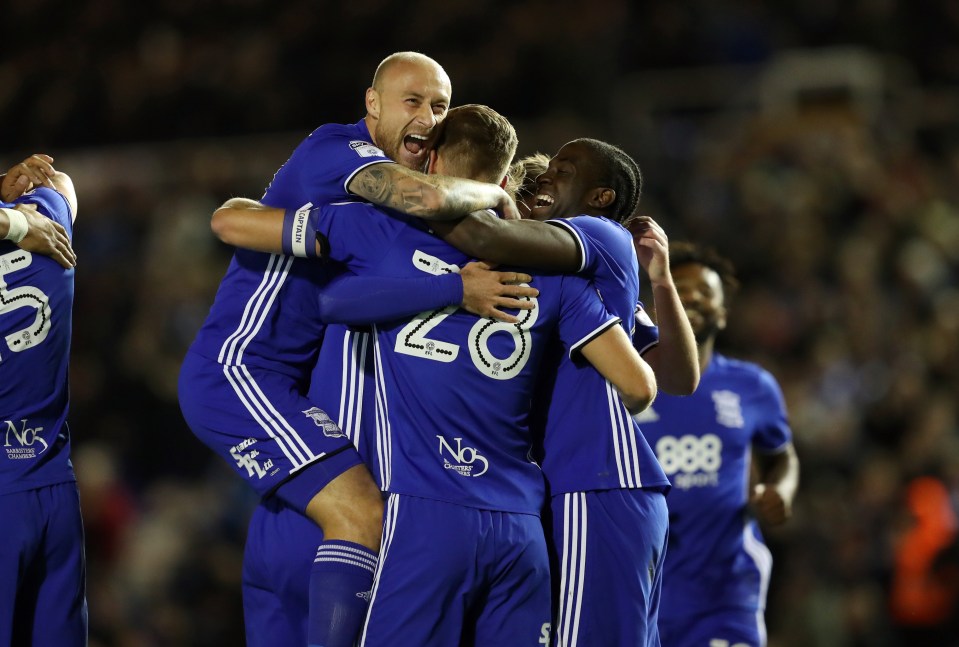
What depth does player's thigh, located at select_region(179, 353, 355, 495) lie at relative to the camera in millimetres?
4434

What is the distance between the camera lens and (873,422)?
948 centimetres

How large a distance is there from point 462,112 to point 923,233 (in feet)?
23.3

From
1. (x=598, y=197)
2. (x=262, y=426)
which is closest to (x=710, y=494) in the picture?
(x=598, y=197)

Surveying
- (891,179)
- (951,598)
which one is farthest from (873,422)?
(891,179)

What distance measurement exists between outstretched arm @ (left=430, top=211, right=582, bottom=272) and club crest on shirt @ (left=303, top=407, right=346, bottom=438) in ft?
2.68

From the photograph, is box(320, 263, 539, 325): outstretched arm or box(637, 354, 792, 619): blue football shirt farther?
box(637, 354, 792, 619): blue football shirt

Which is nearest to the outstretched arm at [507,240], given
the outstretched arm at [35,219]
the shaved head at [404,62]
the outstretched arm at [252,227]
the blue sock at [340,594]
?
the outstretched arm at [252,227]

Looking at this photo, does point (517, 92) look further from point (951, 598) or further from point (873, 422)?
point (951, 598)

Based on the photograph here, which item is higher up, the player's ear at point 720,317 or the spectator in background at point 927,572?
the player's ear at point 720,317

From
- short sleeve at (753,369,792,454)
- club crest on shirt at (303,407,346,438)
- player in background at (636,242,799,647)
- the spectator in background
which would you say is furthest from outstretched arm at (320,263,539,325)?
the spectator in background

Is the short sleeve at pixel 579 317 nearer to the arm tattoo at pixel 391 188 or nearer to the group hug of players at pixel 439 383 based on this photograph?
the group hug of players at pixel 439 383

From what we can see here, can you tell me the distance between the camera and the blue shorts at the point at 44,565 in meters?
4.64

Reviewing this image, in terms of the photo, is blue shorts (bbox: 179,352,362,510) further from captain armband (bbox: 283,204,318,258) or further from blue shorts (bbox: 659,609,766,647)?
blue shorts (bbox: 659,609,766,647)

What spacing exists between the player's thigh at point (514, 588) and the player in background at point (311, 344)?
1.37ft
